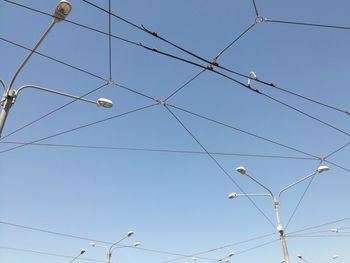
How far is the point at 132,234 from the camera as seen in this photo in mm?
25453

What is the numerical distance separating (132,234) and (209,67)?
19183 millimetres

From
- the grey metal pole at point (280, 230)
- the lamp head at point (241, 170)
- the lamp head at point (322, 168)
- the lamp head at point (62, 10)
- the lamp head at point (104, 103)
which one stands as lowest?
the grey metal pole at point (280, 230)

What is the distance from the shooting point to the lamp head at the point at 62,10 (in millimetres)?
7082

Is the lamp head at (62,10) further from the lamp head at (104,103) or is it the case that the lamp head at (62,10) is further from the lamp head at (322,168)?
the lamp head at (322,168)

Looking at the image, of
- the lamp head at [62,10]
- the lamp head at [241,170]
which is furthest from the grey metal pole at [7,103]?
the lamp head at [241,170]

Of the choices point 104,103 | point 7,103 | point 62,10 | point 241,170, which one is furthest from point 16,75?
point 241,170

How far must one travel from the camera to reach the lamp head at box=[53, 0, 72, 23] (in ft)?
23.2

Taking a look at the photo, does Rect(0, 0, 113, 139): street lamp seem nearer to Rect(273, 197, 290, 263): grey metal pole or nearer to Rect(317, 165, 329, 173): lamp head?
Rect(273, 197, 290, 263): grey metal pole

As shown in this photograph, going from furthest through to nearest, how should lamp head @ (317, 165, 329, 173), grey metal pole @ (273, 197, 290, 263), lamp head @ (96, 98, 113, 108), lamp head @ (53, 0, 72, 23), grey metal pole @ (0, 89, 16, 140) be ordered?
lamp head @ (317, 165, 329, 173)
grey metal pole @ (273, 197, 290, 263)
lamp head @ (96, 98, 113, 108)
grey metal pole @ (0, 89, 16, 140)
lamp head @ (53, 0, 72, 23)

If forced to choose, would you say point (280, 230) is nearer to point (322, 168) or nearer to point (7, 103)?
point (322, 168)

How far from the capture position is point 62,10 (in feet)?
23.6

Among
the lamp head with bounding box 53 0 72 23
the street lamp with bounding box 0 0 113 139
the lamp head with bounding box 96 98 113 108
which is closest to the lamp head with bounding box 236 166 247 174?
the lamp head with bounding box 96 98 113 108

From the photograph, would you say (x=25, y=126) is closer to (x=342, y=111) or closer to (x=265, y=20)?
(x=265, y=20)

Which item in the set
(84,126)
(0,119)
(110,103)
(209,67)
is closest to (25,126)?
(84,126)
